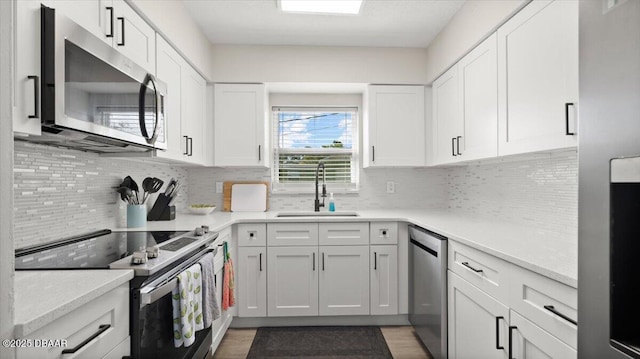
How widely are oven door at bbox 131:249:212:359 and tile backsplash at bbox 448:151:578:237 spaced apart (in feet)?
6.47

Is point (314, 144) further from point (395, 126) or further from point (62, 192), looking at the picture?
point (62, 192)

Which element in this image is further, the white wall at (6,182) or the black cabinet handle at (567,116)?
the black cabinet handle at (567,116)

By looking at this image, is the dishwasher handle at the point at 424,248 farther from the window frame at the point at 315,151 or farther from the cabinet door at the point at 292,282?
the window frame at the point at 315,151

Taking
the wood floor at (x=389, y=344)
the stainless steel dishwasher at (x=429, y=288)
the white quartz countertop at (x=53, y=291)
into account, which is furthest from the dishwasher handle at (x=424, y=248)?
the white quartz countertop at (x=53, y=291)

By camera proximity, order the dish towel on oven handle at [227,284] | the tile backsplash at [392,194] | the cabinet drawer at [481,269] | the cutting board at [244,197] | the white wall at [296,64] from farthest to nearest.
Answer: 1. the tile backsplash at [392,194]
2. the cutting board at [244,197]
3. the white wall at [296,64]
4. the dish towel on oven handle at [227,284]
5. the cabinet drawer at [481,269]

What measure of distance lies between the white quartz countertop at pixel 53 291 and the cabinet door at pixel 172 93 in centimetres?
103

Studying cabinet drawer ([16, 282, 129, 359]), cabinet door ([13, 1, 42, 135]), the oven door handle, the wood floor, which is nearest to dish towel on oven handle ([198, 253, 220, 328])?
the oven door handle

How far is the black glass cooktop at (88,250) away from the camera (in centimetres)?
115

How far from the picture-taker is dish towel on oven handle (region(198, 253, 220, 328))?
5.36 feet

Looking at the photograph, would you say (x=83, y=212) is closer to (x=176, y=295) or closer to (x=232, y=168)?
(x=176, y=295)

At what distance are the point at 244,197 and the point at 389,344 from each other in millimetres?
1812

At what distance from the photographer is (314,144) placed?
341 cm

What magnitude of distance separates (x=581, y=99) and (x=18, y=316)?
1.34 meters

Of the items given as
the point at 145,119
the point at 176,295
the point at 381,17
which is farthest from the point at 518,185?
the point at 145,119
